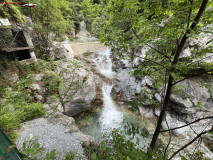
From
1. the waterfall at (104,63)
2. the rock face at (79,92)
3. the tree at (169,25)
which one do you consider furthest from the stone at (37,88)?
the waterfall at (104,63)

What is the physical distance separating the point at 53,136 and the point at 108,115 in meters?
4.61

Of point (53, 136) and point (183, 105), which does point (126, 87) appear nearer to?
point (183, 105)

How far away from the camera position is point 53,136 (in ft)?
11.5

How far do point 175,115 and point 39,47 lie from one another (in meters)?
12.7

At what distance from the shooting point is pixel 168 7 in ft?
5.40

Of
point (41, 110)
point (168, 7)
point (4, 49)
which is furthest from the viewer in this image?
point (4, 49)

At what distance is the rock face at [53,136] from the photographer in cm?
314

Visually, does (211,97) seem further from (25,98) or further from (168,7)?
(25,98)

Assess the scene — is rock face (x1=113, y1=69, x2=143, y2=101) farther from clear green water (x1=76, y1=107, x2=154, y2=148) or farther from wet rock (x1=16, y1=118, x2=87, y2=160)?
wet rock (x1=16, y1=118, x2=87, y2=160)

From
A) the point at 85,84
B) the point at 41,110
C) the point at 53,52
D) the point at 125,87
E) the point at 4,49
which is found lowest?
the point at 125,87

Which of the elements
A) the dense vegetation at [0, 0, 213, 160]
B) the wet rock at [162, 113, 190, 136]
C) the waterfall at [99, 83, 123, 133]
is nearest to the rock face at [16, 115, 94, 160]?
the dense vegetation at [0, 0, 213, 160]

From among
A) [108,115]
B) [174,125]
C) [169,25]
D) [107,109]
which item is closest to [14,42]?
[107,109]

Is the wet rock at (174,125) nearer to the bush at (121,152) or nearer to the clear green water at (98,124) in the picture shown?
the clear green water at (98,124)

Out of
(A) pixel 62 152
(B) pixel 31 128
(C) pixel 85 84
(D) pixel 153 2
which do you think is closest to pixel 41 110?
(B) pixel 31 128
